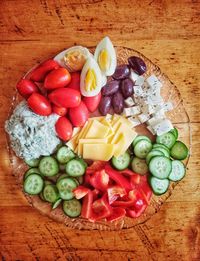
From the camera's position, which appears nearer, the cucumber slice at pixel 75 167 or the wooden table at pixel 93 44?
the cucumber slice at pixel 75 167

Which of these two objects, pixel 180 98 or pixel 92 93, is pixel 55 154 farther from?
pixel 180 98

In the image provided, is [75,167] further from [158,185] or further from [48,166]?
[158,185]

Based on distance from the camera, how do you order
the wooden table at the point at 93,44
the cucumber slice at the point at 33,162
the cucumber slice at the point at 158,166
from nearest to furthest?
the cucumber slice at the point at 158,166 < the cucumber slice at the point at 33,162 < the wooden table at the point at 93,44

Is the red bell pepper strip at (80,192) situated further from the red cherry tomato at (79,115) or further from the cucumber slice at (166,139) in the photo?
the cucumber slice at (166,139)

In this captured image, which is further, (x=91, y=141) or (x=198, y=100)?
(x=198, y=100)

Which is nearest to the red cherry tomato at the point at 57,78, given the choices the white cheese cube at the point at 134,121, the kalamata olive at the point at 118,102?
the kalamata olive at the point at 118,102

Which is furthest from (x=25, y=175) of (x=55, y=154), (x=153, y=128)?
(x=153, y=128)

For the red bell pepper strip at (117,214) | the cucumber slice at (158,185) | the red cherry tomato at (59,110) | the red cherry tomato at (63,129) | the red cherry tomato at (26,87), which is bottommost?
the red bell pepper strip at (117,214)
